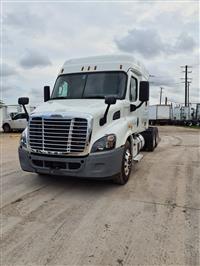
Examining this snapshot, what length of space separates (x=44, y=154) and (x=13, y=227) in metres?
1.73

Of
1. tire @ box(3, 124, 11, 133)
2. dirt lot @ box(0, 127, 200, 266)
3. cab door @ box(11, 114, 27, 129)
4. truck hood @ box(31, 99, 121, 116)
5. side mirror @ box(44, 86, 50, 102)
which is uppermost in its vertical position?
side mirror @ box(44, 86, 50, 102)

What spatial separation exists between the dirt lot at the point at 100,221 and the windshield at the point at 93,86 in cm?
189

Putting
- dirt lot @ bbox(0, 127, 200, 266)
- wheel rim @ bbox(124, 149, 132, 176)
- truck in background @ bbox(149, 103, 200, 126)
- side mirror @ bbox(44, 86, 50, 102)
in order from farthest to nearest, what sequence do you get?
truck in background @ bbox(149, 103, 200, 126) → side mirror @ bbox(44, 86, 50, 102) → wheel rim @ bbox(124, 149, 132, 176) → dirt lot @ bbox(0, 127, 200, 266)

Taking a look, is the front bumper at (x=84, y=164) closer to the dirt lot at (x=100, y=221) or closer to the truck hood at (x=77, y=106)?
the dirt lot at (x=100, y=221)

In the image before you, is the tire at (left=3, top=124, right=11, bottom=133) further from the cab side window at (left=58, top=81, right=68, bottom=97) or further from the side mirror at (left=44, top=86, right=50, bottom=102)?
the cab side window at (left=58, top=81, right=68, bottom=97)

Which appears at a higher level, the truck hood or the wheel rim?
the truck hood

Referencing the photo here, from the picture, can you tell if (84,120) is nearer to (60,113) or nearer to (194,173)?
(60,113)

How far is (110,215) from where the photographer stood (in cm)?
423

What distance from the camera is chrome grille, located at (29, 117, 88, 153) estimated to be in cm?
505

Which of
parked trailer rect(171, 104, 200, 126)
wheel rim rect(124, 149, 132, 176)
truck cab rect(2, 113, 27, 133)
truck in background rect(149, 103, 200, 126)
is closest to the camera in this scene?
wheel rim rect(124, 149, 132, 176)

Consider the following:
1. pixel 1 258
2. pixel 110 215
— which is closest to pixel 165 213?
pixel 110 215

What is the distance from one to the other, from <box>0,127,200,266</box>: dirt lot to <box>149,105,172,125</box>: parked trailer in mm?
34195

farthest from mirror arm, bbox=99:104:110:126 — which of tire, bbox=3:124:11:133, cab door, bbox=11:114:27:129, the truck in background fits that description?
the truck in background

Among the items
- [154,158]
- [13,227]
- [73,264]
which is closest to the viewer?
[73,264]
